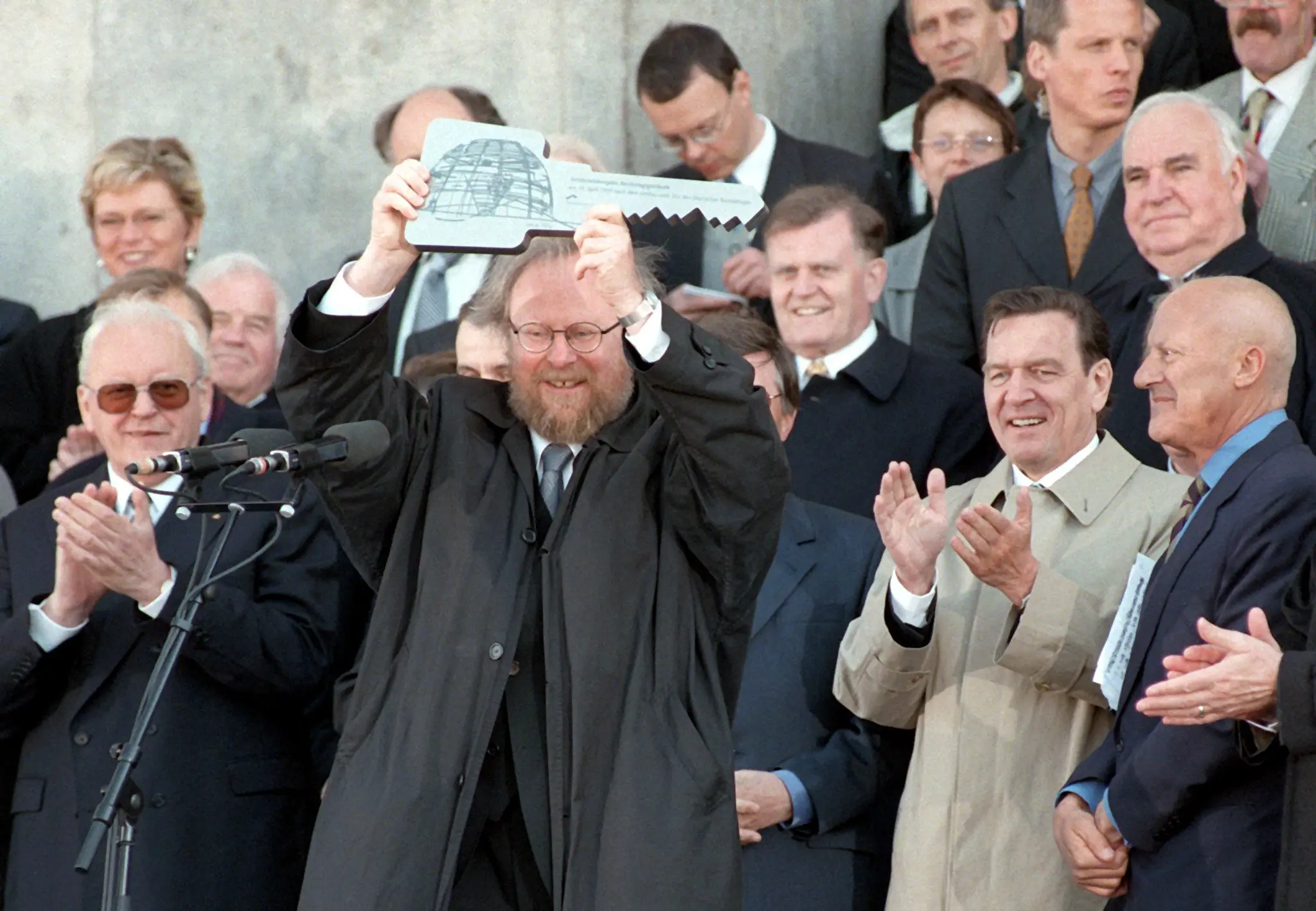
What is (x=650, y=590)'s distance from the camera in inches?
153

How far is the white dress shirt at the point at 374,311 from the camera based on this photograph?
3652 mm

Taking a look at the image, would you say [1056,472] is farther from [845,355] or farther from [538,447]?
[538,447]

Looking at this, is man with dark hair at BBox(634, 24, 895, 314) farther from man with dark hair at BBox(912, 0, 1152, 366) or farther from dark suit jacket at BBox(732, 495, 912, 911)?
dark suit jacket at BBox(732, 495, 912, 911)

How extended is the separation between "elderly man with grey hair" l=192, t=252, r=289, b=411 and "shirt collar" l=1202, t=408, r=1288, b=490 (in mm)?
3205

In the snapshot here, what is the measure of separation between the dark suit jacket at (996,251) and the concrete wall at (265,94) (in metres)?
1.86

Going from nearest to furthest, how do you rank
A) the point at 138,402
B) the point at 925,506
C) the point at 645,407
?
the point at 645,407
the point at 925,506
the point at 138,402

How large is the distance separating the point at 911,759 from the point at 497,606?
1612mm

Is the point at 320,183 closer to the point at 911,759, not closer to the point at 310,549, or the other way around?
the point at 310,549

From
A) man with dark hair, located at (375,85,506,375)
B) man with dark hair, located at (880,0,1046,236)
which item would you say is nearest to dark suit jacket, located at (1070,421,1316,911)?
man with dark hair, located at (375,85,506,375)

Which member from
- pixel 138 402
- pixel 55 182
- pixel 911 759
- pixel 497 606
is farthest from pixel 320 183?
pixel 497 606

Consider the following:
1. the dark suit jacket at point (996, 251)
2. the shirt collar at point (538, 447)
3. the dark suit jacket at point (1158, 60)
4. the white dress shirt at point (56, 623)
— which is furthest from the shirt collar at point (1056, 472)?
the dark suit jacket at point (1158, 60)

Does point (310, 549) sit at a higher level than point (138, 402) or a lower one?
lower

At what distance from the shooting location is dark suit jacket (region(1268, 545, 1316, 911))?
3930 mm

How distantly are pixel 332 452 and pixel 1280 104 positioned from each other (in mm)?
4454
